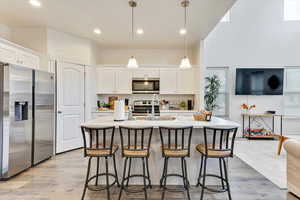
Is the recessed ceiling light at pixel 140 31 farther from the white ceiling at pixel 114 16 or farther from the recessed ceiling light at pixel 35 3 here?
the recessed ceiling light at pixel 35 3

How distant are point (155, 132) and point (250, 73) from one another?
456 cm

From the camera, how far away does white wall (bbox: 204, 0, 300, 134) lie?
5566 mm

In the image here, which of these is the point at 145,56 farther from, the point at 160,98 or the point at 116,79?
the point at 160,98

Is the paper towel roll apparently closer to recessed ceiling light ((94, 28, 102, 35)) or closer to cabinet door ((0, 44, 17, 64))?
cabinet door ((0, 44, 17, 64))

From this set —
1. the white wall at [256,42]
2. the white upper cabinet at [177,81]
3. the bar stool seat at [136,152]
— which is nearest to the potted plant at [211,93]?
the white wall at [256,42]

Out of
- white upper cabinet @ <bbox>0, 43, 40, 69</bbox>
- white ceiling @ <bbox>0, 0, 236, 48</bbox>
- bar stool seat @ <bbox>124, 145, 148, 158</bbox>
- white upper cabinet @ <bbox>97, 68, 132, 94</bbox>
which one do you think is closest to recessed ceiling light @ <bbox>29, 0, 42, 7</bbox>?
white ceiling @ <bbox>0, 0, 236, 48</bbox>

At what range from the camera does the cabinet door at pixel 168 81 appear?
16.5 feet

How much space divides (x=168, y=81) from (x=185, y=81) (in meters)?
0.51

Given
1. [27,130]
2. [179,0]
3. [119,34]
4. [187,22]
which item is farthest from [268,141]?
[27,130]

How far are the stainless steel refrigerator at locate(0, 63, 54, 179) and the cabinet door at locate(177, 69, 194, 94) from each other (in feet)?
10.9

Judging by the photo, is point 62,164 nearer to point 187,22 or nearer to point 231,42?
point 187,22

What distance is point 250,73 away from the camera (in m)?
5.51

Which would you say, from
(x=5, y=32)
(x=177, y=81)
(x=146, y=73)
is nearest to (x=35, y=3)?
(x=5, y=32)

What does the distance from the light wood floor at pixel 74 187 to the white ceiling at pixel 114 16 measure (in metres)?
2.95
